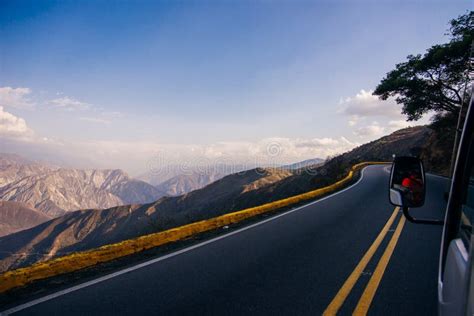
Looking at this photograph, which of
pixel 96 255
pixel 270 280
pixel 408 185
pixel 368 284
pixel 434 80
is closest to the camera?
pixel 408 185

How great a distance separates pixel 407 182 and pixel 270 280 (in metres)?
2.87

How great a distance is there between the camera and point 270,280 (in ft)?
15.8

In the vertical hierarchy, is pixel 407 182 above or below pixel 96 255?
above

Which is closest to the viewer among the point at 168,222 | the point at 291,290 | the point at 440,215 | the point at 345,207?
the point at 291,290

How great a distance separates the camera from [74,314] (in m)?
3.81

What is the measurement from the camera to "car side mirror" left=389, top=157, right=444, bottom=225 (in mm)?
2451

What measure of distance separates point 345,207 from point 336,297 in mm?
8192

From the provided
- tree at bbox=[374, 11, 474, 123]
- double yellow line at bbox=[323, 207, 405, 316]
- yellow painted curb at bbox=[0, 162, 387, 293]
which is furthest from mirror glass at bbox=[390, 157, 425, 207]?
tree at bbox=[374, 11, 474, 123]

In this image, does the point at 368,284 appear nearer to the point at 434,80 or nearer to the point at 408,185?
the point at 408,185

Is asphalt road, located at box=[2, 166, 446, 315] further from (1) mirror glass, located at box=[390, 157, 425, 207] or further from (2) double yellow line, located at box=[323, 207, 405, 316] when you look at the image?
(1) mirror glass, located at box=[390, 157, 425, 207]

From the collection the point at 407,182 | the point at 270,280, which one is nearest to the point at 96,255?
the point at 270,280

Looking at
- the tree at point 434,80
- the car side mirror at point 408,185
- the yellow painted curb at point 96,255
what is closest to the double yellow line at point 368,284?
the car side mirror at point 408,185

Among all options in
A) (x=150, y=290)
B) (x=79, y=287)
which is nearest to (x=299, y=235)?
(x=150, y=290)

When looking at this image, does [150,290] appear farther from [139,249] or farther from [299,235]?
[299,235]
